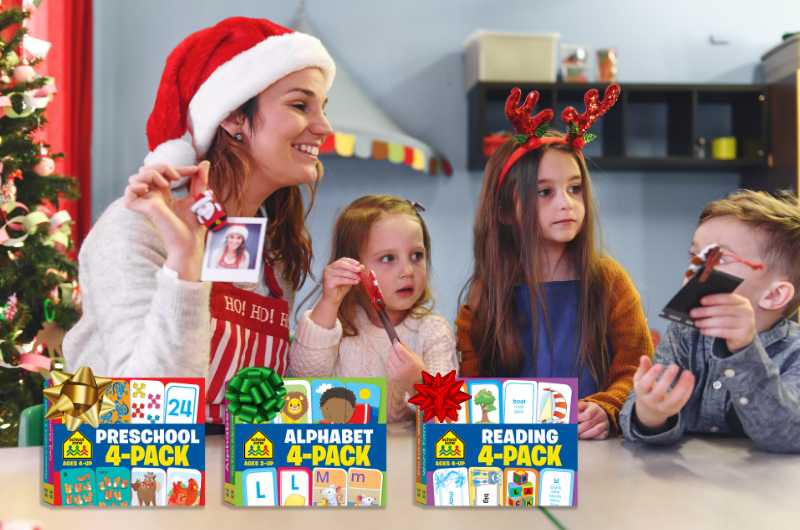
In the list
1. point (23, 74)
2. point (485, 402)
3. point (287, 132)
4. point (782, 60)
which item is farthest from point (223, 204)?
point (782, 60)

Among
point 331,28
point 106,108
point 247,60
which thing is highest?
point 331,28

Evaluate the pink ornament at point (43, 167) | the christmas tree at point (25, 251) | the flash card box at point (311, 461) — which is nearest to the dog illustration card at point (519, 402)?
the flash card box at point (311, 461)

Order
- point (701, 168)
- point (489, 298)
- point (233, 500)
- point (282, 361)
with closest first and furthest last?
1. point (233, 500)
2. point (282, 361)
3. point (489, 298)
4. point (701, 168)

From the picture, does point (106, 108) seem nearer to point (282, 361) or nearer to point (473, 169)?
point (473, 169)

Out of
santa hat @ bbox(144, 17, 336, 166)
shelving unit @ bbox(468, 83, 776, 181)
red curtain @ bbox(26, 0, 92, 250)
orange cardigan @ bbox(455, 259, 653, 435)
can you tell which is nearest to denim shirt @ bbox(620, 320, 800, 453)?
orange cardigan @ bbox(455, 259, 653, 435)

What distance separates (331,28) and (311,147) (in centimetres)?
253

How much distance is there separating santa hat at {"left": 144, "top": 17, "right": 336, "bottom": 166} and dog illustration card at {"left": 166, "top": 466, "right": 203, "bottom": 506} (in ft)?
1.74

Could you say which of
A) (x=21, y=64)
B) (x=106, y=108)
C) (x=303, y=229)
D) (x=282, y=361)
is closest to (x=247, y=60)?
(x=303, y=229)

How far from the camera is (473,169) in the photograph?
333 cm

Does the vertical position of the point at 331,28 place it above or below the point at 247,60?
above

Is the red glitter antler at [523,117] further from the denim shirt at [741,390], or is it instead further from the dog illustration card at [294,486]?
the dog illustration card at [294,486]

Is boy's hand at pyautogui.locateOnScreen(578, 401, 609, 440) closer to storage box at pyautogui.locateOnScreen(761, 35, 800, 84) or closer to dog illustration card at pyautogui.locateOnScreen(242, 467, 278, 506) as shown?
dog illustration card at pyautogui.locateOnScreen(242, 467, 278, 506)

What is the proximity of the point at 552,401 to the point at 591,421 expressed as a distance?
1.28 ft

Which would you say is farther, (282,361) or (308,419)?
(282,361)
